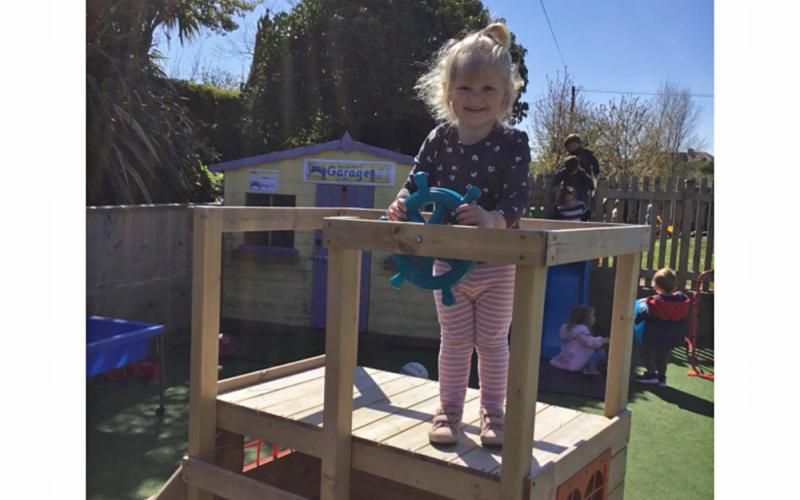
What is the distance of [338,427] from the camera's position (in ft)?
7.39

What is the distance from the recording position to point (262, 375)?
3.16m

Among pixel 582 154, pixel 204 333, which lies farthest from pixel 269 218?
pixel 582 154

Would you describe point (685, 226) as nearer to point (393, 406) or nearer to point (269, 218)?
point (393, 406)

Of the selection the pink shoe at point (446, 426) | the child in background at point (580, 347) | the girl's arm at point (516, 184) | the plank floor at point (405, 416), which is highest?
the girl's arm at point (516, 184)

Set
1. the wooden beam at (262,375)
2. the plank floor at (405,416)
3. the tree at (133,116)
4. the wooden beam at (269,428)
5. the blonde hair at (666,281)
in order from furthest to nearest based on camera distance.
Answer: the tree at (133,116)
the blonde hair at (666,281)
the wooden beam at (262,375)
the wooden beam at (269,428)
the plank floor at (405,416)

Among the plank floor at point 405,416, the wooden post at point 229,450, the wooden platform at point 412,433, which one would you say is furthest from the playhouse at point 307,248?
the wooden post at point 229,450

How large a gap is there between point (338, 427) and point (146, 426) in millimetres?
2941

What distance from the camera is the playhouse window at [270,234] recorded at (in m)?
7.99

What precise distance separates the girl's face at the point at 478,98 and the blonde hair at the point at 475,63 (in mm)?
24

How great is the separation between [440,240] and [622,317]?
1.03m

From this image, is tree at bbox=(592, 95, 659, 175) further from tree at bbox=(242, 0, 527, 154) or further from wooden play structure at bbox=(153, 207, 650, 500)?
wooden play structure at bbox=(153, 207, 650, 500)

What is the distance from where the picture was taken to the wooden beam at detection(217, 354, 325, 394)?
298 centimetres

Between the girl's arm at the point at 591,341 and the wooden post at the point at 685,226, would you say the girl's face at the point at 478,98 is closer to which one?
the girl's arm at the point at 591,341

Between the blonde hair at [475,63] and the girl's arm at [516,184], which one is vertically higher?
the blonde hair at [475,63]
